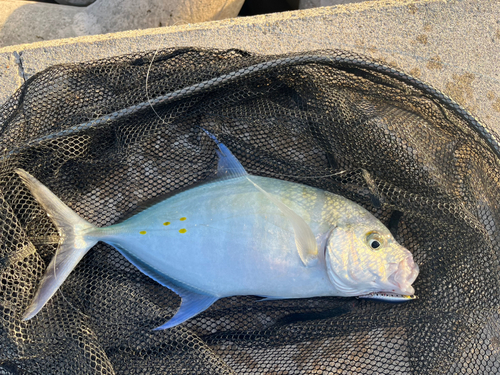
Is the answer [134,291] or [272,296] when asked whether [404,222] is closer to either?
[272,296]

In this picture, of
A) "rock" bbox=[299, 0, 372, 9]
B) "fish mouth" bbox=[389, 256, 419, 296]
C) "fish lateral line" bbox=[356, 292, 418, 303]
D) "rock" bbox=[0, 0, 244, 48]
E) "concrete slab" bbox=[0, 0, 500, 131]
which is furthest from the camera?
"rock" bbox=[299, 0, 372, 9]

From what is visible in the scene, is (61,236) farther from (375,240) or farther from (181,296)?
(375,240)

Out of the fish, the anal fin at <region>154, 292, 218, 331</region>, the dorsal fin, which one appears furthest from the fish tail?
the dorsal fin

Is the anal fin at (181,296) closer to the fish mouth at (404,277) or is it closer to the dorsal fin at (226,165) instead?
the dorsal fin at (226,165)

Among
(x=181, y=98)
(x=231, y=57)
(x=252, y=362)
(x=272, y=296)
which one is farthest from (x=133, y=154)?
(x=252, y=362)

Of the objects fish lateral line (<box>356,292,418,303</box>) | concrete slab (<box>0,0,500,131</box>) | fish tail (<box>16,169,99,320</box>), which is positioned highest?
concrete slab (<box>0,0,500,131</box>)

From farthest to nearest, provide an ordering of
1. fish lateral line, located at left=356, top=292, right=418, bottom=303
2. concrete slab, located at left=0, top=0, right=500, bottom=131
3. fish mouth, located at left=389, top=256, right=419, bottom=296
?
concrete slab, located at left=0, top=0, right=500, bottom=131
fish lateral line, located at left=356, top=292, right=418, bottom=303
fish mouth, located at left=389, top=256, right=419, bottom=296

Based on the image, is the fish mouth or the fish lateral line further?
the fish lateral line

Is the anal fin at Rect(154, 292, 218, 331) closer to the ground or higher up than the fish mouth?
closer to the ground

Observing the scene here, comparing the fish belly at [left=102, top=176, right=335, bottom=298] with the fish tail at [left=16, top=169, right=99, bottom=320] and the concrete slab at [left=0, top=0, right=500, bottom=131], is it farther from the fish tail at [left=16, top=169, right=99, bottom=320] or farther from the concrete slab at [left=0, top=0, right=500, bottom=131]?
the concrete slab at [left=0, top=0, right=500, bottom=131]
